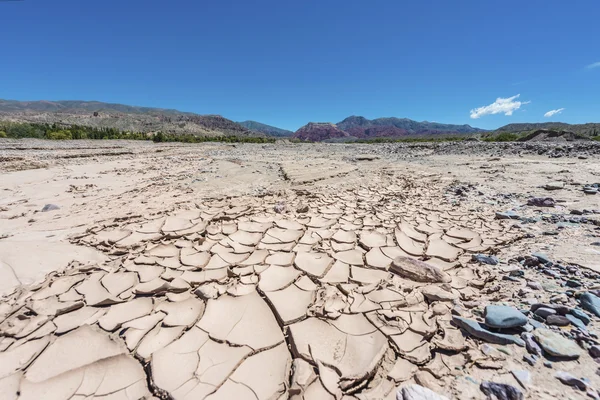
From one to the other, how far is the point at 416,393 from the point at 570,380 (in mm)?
644

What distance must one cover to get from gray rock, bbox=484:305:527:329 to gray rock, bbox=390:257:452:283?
428 mm

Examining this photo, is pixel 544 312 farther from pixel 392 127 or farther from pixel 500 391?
pixel 392 127

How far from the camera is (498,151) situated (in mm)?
9633

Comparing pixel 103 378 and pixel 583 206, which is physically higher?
pixel 583 206

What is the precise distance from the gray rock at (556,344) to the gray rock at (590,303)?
0.37 m

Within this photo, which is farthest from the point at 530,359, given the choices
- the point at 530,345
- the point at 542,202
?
the point at 542,202

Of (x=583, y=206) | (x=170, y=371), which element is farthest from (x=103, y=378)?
(x=583, y=206)

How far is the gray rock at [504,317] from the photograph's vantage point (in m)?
1.31

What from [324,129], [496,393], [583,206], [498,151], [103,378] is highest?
[324,129]

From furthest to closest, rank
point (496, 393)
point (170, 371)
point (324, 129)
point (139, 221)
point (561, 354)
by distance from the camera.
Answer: point (324, 129) → point (139, 221) → point (170, 371) → point (561, 354) → point (496, 393)

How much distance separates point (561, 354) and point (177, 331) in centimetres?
202

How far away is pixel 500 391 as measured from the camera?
3.28 feet

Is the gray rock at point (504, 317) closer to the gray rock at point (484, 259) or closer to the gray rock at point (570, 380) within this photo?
the gray rock at point (570, 380)

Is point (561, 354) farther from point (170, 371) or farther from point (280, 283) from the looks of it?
point (170, 371)
